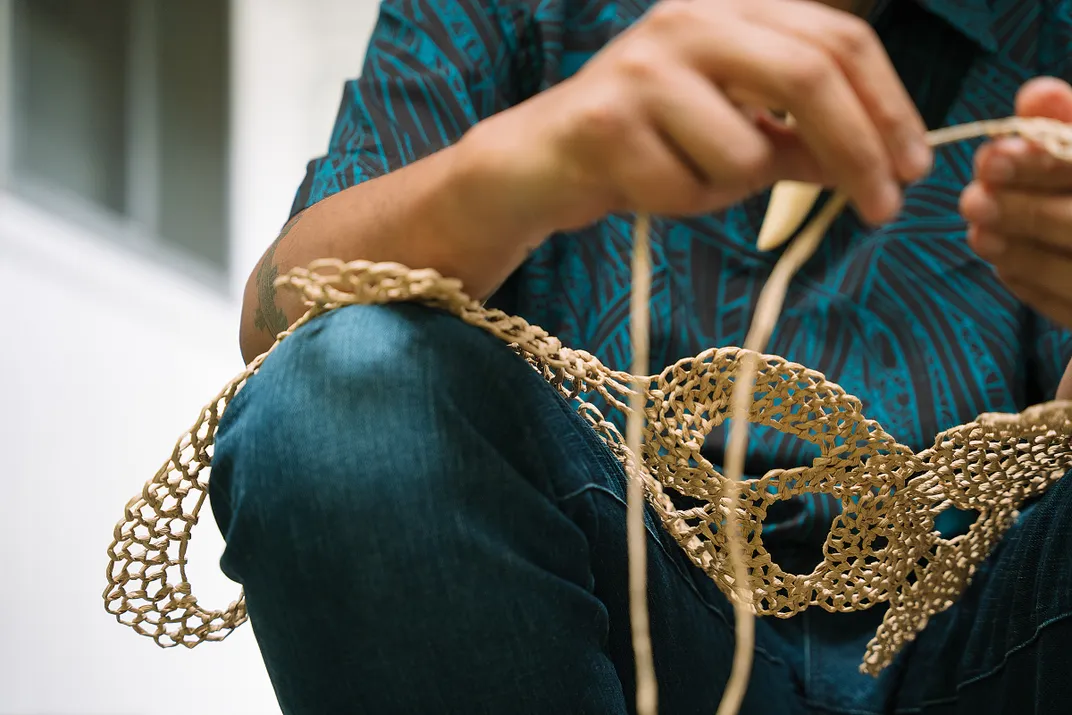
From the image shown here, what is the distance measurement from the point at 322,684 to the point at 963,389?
479mm

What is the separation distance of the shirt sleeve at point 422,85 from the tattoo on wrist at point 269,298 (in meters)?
0.07

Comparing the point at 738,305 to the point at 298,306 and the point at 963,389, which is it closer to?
the point at 963,389

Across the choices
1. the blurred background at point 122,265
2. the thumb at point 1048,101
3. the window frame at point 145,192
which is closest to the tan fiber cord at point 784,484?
the thumb at point 1048,101

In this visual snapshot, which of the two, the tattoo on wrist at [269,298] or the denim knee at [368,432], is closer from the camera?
the denim knee at [368,432]

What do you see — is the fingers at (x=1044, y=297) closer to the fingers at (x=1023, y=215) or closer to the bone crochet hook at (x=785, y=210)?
the fingers at (x=1023, y=215)

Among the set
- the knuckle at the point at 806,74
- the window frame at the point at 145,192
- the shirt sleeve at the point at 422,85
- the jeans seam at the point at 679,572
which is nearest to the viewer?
the knuckle at the point at 806,74

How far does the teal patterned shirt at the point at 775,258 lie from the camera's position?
62 cm

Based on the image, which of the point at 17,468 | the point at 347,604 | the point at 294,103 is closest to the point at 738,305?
the point at 347,604

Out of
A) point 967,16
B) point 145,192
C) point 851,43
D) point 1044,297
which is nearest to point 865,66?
point 851,43

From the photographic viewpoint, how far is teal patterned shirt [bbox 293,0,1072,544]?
0.62 m

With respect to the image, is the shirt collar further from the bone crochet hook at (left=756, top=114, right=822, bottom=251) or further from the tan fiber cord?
the tan fiber cord

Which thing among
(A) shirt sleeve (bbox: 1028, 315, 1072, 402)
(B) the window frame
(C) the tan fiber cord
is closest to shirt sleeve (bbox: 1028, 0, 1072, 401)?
(A) shirt sleeve (bbox: 1028, 315, 1072, 402)

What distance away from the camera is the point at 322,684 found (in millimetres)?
360

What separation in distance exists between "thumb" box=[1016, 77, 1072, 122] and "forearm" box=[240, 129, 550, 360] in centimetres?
20
